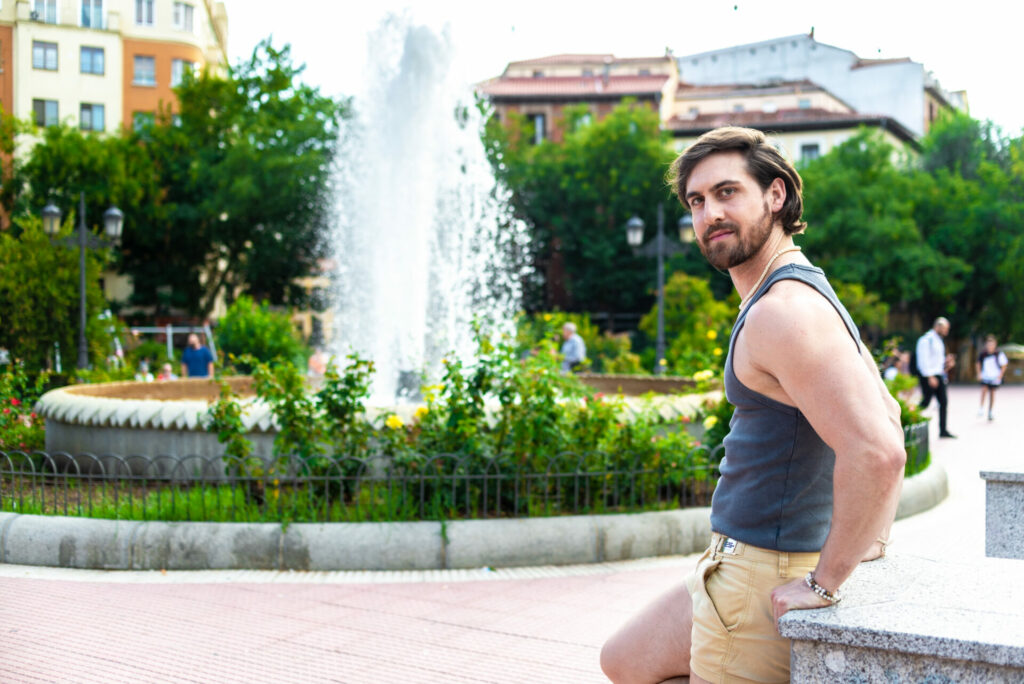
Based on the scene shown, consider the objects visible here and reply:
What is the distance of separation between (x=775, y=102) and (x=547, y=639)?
5909 cm

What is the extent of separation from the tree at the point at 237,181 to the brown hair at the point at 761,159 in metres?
36.3

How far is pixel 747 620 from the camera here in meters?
2.09

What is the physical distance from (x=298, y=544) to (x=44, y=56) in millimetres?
9910

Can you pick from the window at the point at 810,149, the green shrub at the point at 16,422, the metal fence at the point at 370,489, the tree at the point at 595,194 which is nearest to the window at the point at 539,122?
the tree at the point at 595,194

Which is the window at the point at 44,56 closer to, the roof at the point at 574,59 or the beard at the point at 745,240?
the beard at the point at 745,240

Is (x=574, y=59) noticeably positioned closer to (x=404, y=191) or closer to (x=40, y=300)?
(x=404, y=191)

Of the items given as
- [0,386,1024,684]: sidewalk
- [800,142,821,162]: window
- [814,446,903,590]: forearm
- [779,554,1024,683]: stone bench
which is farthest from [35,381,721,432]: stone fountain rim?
[800,142,821,162]: window

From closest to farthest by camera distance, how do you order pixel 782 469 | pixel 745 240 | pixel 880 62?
pixel 782 469 → pixel 745 240 → pixel 880 62

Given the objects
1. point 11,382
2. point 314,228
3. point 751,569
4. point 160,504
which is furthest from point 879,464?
point 314,228

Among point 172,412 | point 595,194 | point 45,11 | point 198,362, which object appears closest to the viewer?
point 172,412

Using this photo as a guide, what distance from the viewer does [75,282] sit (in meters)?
16.1

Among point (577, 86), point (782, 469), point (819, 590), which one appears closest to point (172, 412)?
point (782, 469)

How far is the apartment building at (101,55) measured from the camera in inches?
457

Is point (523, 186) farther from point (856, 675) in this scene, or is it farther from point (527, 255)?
point (856, 675)
